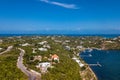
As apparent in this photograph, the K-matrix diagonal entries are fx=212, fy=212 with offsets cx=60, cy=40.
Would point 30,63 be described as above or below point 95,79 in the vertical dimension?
above

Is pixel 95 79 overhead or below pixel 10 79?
below

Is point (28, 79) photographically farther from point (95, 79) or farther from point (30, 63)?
point (95, 79)

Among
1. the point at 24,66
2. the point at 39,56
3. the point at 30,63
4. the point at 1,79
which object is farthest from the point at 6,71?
the point at 39,56

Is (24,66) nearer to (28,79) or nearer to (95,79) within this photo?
(28,79)

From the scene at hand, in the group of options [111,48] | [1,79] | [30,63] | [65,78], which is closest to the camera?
[1,79]

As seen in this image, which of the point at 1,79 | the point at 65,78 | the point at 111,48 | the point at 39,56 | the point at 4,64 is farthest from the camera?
the point at 111,48

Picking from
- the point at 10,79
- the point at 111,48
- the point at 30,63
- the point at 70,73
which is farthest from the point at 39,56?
the point at 111,48

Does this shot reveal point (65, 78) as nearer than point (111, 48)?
Yes

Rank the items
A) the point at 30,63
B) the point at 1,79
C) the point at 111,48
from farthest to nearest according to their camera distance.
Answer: the point at 111,48 < the point at 30,63 < the point at 1,79
